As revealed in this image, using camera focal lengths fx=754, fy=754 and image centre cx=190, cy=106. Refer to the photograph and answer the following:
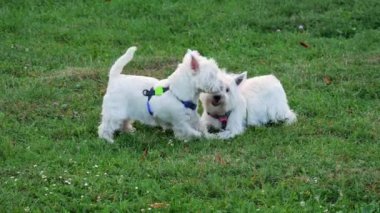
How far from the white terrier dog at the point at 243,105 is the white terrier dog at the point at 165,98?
0.25m

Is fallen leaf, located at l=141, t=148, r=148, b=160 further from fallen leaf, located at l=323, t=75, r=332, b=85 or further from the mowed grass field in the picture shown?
fallen leaf, located at l=323, t=75, r=332, b=85

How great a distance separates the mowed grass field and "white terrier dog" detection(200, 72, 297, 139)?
0.19 metres

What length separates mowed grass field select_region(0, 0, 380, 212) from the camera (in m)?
5.93

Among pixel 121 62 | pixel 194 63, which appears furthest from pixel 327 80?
pixel 121 62

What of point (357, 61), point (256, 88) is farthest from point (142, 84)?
point (357, 61)

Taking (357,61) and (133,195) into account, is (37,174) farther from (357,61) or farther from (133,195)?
(357,61)

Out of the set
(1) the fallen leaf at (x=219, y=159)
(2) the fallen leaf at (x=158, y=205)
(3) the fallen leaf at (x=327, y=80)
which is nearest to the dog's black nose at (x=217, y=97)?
(1) the fallen leaf at (x=219, y=159)

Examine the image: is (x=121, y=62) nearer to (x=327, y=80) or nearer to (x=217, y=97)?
(x=217, y=97)

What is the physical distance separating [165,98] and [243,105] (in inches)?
36.6

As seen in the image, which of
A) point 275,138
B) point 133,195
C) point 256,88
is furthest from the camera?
point 256,88

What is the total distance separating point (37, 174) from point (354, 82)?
4.42 metres

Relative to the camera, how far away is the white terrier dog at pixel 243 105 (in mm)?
7539

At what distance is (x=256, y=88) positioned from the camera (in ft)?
26.3

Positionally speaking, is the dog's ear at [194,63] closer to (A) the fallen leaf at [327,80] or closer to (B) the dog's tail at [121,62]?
(B) the dog's tail at [121,62]
